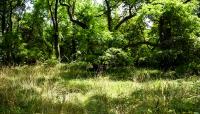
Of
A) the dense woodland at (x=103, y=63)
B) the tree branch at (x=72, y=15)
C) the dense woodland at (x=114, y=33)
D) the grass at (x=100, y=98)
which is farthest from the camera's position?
the tree branch at (x=72, y=15)

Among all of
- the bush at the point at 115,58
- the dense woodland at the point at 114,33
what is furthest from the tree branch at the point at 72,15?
the bush at the point at 115,58

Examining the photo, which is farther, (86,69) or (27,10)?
(27,10)

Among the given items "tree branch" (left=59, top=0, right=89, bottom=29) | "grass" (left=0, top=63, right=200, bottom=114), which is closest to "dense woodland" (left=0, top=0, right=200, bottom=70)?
"tree branch" (left=59, top=0, right=89, bottom=29)

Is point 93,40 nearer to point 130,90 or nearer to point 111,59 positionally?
point 111,59

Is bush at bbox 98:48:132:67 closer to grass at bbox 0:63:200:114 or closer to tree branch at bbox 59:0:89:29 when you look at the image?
grass at bbox 0:63:200:114

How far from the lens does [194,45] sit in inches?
674

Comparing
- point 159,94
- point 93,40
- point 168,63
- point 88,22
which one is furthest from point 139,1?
point 159,94

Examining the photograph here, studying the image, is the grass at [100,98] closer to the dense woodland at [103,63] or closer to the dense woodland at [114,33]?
the dense woodland at [103,63]

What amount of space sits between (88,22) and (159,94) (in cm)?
1680

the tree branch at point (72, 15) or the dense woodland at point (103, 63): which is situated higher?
the tree branch at point (72, 15)

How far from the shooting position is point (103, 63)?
60.8ft

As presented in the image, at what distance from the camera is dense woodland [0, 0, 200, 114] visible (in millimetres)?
9719

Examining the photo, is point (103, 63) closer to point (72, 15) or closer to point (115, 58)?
point (115, 58)

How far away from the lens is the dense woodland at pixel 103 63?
31.9 ft
